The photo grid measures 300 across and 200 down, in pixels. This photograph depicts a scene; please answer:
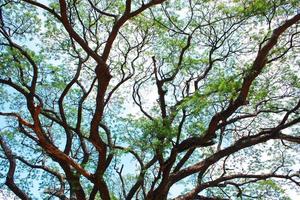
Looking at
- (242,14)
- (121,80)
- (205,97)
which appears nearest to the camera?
(205,97)

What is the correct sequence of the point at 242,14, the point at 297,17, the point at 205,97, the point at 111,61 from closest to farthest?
the point at 297,17 → the point at 205,97 → the point at 242,14 → the point at 111,61

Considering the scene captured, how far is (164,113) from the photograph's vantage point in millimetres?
11430

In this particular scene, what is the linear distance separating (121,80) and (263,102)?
13.0 feet

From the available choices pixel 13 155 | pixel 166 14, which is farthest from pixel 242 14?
pixel 13 155

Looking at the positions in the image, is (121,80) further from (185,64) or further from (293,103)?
(293,103)

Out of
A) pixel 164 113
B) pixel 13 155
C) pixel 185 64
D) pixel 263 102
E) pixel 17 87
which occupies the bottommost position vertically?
pixel 13 155

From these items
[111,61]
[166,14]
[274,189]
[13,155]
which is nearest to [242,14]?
[166,14]

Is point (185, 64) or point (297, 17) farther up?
point (185, 64)

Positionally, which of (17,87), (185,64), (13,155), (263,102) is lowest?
(13,155)

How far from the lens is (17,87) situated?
10680mm

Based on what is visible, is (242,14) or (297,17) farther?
(242,14)

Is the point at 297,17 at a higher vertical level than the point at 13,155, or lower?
higher

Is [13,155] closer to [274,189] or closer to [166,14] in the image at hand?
[166,14]

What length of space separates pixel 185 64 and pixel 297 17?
4.30 meters
